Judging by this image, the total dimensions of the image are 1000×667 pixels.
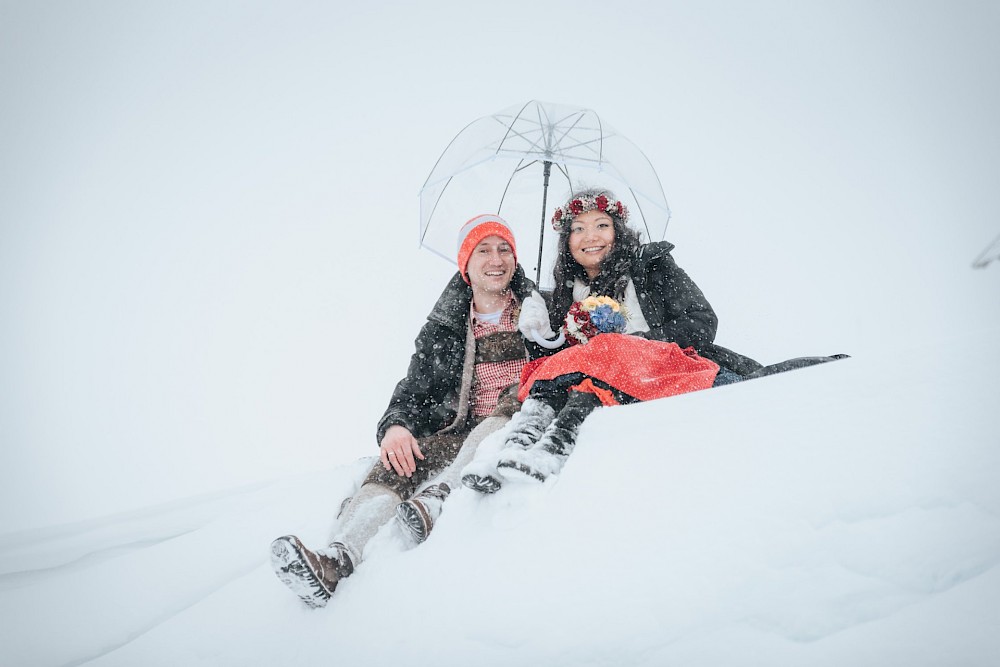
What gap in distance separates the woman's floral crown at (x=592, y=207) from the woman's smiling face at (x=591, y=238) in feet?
0.08

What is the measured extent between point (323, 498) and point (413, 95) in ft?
A: 566

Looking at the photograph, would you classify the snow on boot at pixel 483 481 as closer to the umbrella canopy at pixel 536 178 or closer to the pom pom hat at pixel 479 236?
the pom pom hat at pixel 479 236

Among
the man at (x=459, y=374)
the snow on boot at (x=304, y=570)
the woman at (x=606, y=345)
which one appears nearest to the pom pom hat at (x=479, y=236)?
the man at (x=459, y=374)

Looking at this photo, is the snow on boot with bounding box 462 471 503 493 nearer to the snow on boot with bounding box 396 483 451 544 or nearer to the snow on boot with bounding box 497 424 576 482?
the snow on boot with bounding box 497 424 576 482

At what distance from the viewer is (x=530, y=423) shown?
68.6 inches

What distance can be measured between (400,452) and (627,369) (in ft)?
3.34

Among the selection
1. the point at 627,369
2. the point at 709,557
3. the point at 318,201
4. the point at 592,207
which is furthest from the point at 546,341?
the point at 318,201

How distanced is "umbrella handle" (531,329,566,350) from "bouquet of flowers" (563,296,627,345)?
0.18ft

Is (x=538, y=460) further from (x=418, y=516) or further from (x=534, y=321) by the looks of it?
(x=534, y=321)

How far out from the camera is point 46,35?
16275cm

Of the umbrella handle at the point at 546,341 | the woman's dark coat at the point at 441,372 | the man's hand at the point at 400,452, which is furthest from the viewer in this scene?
the woman's dark coat at the point at 441,372

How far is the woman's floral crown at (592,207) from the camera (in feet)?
9.00

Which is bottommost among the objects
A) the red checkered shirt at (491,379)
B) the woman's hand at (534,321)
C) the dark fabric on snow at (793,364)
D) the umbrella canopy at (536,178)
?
the dark fabric on snow at (793,364)

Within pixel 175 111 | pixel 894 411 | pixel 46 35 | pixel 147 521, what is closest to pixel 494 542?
pixel 894 411
